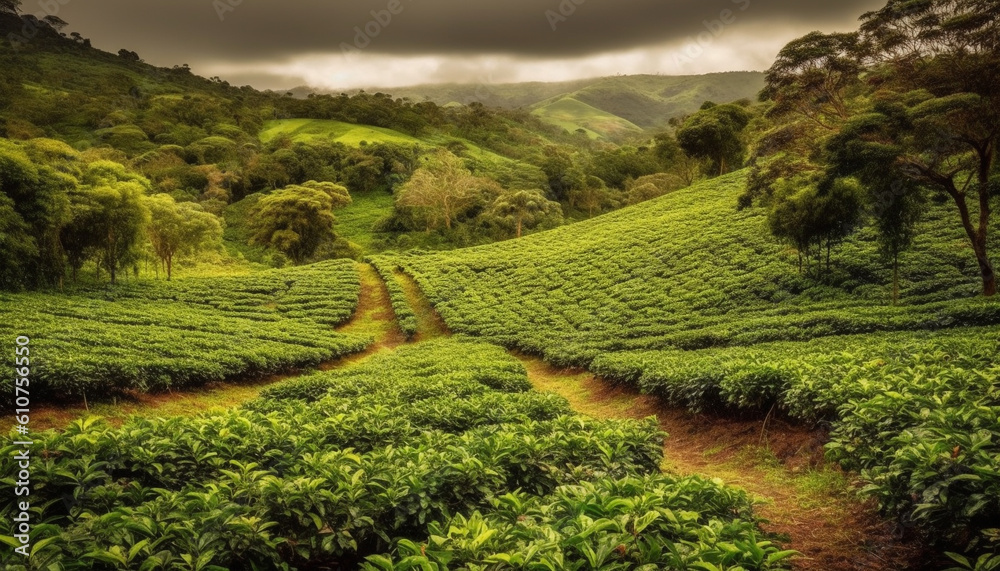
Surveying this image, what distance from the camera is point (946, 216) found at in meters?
23.8

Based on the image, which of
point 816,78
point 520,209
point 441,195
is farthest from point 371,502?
point 441,195

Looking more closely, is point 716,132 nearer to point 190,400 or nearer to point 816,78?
point 816,78

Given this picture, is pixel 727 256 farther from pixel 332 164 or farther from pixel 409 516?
pixel 332 164

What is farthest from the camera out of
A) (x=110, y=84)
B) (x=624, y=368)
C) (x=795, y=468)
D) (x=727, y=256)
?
(x=110, y=84)

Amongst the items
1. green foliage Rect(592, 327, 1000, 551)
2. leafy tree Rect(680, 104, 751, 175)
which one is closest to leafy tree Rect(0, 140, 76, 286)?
green foliage Rect(592, 327, 1000, 551)

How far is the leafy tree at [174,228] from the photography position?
34781 millimetres

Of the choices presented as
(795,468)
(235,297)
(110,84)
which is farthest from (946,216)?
(110,84)

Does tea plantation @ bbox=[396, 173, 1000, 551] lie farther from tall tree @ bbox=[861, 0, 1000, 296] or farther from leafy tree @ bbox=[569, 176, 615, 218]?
leafy tree @ bbox=[569, 176, 615, 218]

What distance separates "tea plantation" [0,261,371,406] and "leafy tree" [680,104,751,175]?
3482cm

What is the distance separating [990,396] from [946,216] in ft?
80.4

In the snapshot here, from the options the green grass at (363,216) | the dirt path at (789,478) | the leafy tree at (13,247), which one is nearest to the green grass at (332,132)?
the green grass at (363,216)

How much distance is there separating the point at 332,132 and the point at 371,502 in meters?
99.9

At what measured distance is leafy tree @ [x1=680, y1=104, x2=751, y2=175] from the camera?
4912cm

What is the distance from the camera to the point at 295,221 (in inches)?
1827
